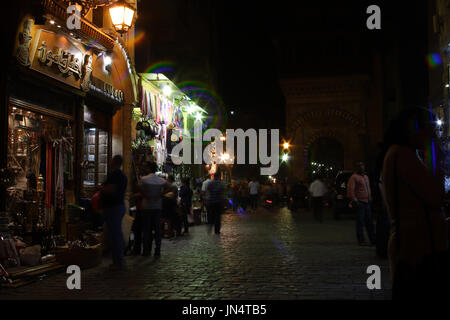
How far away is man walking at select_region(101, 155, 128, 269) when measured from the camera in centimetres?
906

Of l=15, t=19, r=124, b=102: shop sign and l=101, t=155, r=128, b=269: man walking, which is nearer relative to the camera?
l=101, t=155, r=128, b=269: man walking

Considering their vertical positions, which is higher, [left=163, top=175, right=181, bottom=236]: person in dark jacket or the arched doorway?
the arched doorway

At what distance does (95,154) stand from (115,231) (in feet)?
21.9

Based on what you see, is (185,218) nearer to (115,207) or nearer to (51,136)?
(51,136)

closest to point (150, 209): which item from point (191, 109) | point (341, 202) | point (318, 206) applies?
point (318, 206)

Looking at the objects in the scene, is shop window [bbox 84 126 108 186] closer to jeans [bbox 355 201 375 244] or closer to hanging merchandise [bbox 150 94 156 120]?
hanging merchandise [bbox 150 94 156 120]

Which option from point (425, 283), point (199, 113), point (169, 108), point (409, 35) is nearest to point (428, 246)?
point (425, 283)

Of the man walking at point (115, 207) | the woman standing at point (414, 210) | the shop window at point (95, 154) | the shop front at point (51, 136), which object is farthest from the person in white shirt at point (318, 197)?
the woman standing at point (414, 210)

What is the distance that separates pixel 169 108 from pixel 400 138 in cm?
1791

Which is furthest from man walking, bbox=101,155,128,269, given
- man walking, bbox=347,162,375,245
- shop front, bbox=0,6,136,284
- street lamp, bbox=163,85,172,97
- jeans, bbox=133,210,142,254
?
street lamp, bbox=163,85,172,97

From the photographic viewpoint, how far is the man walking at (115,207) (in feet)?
29.7

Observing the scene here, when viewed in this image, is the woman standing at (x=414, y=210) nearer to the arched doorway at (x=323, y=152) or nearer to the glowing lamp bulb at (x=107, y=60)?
the glowing lamp bulb at (x=107, y=60)

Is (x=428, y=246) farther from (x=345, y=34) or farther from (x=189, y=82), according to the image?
(x=345, y=34)

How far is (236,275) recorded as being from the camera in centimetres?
831
